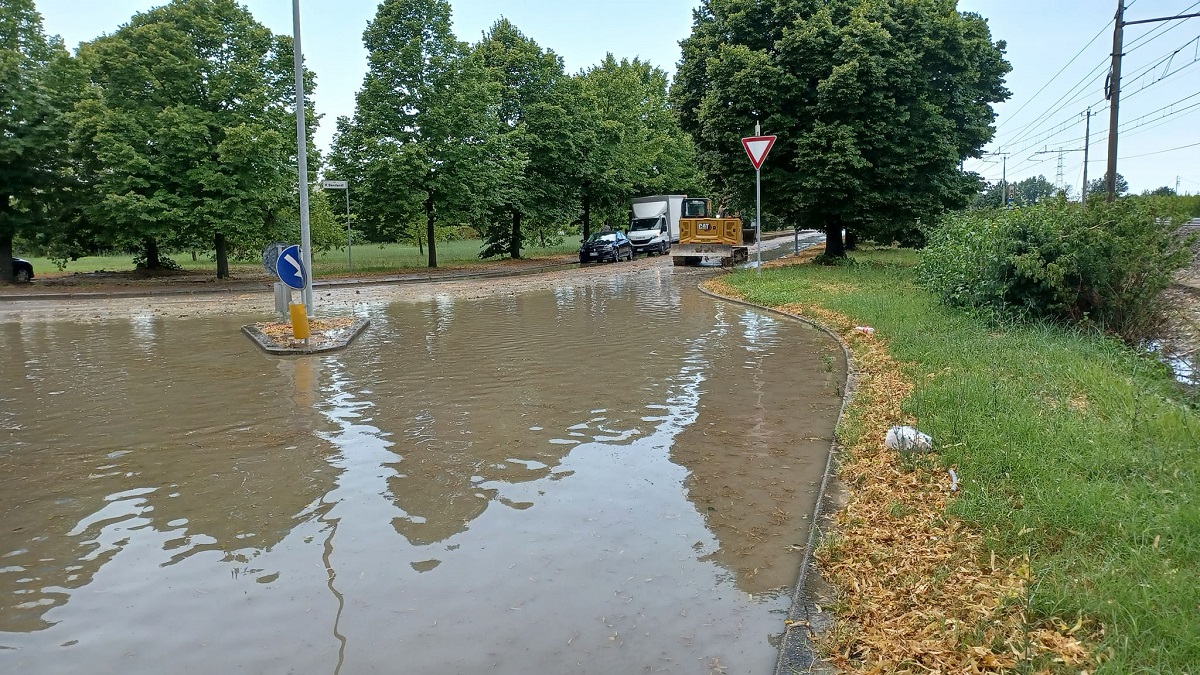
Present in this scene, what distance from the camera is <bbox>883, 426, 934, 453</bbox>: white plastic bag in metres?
6.28

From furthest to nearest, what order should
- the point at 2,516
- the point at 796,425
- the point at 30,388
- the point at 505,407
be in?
the point at 30,388, the point at 505,407, the point at 796,425, the point at 2,516

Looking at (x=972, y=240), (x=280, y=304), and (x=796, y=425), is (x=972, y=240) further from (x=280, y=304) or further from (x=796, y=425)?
(x=280, y=304)

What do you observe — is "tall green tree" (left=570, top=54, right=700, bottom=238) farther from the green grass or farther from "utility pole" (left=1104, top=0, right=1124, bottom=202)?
the green grass

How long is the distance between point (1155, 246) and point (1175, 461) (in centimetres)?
728

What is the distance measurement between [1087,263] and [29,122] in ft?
105

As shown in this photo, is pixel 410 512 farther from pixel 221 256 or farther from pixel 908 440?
pixel 221 256

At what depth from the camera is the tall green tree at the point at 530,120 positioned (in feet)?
133

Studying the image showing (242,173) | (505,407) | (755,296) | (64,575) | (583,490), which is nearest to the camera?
(64,575)

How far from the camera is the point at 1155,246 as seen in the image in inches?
433

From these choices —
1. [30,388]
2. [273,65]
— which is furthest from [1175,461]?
[273,65]

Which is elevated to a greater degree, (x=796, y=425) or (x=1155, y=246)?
(x=1155, y=246)

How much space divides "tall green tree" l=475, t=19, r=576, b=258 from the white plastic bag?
112ft

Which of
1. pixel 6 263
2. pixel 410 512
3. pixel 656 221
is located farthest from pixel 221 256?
pixel 410 512

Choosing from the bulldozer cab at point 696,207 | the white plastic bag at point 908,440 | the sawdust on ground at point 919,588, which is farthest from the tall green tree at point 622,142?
the sawdust on ground at point 919,588
